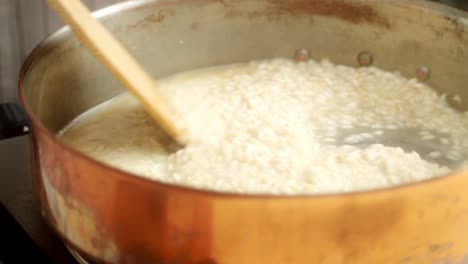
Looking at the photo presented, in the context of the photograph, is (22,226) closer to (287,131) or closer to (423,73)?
(287,131)

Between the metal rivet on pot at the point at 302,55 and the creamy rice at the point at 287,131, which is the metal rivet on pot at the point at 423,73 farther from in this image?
the metal rivet on pot at the point at 302,55

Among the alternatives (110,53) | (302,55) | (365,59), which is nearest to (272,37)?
(302,55)

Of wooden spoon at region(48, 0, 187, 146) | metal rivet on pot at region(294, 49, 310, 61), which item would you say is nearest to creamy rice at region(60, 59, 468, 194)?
metal rivet on pot at region(294, 49, 310, 61)

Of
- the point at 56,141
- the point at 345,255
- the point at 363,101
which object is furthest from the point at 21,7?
the point at 345,255

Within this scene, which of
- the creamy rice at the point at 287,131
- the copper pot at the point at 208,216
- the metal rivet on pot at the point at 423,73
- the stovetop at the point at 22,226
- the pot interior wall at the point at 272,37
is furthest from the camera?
the metal rivet on pot at the point at 423,73

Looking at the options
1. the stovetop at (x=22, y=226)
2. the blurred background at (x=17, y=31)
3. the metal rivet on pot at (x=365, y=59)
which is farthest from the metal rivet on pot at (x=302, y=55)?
the stovetop at (x=22, y=226)

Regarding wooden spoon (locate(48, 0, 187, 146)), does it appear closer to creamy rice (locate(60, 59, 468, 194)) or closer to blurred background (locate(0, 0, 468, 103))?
creamy rice (locate(60, 59, 468, 194))
